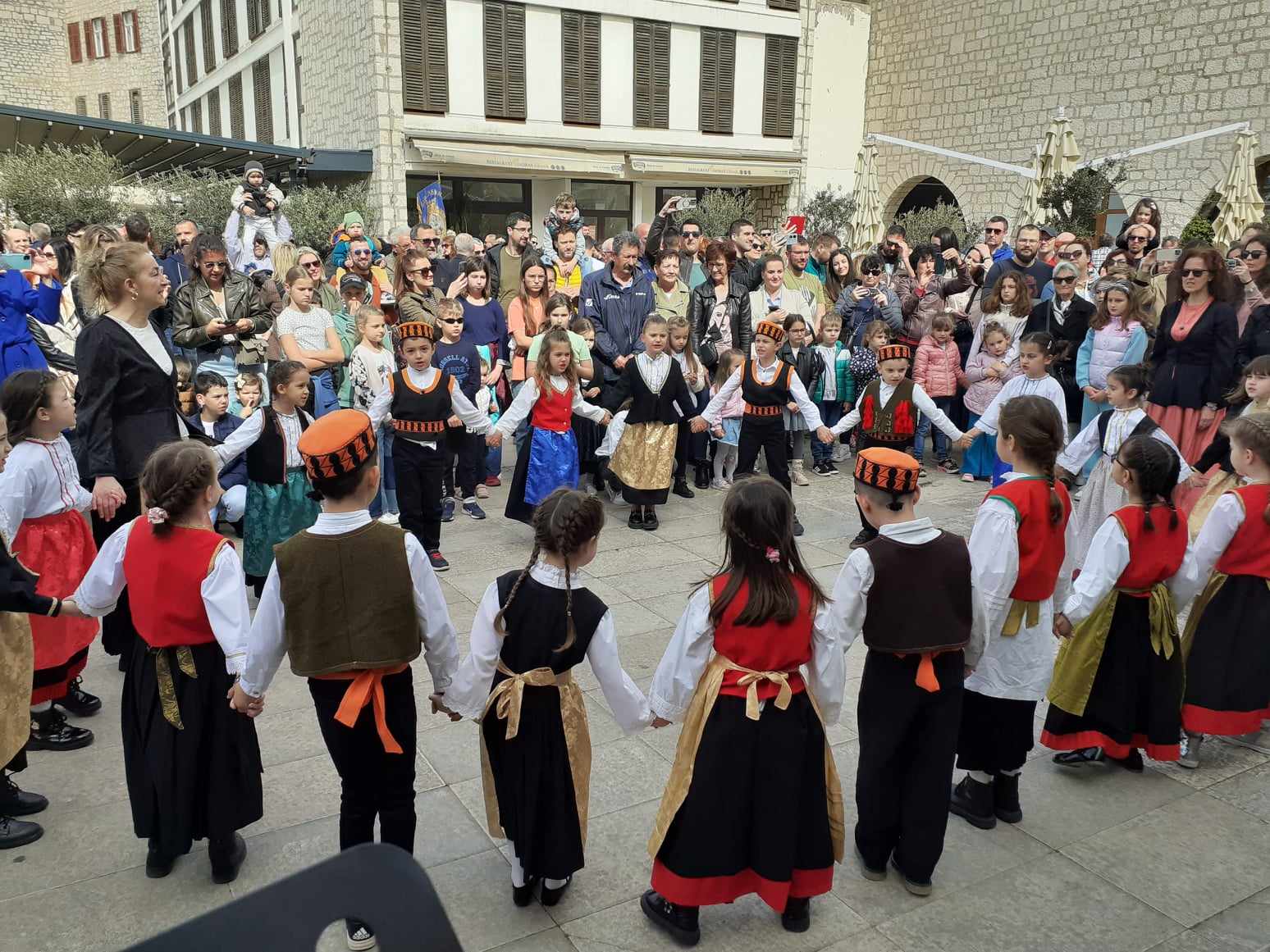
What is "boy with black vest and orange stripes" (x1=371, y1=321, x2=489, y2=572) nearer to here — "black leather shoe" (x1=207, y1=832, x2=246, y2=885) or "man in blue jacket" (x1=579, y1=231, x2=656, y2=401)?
"man in blue jacket" (x1=579, y1=231, x2=656, y2=401)

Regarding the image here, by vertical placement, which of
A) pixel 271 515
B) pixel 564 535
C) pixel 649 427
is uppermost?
pixel 564 535

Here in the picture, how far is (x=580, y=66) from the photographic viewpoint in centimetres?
2184

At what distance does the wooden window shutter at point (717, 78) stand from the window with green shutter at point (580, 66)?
9.19ft

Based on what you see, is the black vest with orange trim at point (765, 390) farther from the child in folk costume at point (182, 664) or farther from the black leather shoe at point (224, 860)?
the black leather shoe at point (224, 860)

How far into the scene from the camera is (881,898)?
313 centimetres

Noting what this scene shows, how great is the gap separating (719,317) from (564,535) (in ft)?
19.2

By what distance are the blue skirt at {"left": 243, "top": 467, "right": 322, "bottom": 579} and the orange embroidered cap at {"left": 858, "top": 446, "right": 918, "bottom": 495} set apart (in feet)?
11.1

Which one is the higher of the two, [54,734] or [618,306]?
[618,306]

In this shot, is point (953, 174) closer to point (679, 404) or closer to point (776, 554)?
point (679, 404)

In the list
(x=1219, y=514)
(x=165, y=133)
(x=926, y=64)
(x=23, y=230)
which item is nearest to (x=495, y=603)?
(x=1219, y=514)

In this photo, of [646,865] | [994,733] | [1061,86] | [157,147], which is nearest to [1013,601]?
[994,733]

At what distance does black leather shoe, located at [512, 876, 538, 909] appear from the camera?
3.05 m

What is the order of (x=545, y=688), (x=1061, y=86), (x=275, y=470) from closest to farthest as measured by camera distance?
1. (x=545, y=688)
2. (x=275, y=470)
3. (x=1061, y=86)

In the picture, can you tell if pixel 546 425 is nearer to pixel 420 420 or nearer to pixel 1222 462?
pixel 420 420
